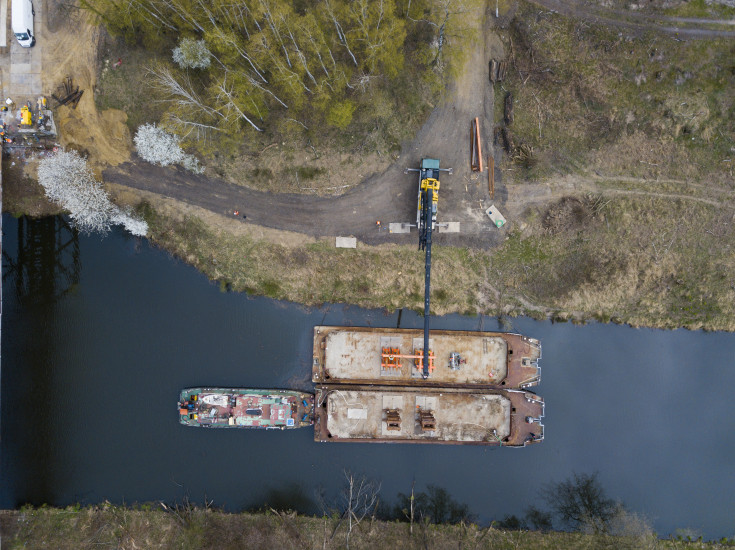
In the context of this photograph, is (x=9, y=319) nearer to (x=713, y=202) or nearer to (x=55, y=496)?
(x=55, y=496)

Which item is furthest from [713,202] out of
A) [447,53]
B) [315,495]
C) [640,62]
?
[315,495]

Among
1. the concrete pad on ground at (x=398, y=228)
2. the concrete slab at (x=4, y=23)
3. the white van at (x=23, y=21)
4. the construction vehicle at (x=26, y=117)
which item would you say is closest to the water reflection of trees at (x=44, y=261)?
the construction vehicle at (x=26, y=117)

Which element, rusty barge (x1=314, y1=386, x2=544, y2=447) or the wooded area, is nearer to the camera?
the wooded area

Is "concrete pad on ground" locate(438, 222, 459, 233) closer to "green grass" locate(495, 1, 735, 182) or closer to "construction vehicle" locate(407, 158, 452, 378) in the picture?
"construction vehicle" locate(407, 158, 452, 378)

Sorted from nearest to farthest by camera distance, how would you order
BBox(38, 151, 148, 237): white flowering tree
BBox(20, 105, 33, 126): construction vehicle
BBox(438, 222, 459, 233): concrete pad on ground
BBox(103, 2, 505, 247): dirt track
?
BBox(20, 105, 33, 126): construction vehicle < BBox(38, 151, 148, 237): white flowering tree < BBox(103, 2, 505, 247): dirt track < BBox(438, 222, 459, 233): concrete pad on ground

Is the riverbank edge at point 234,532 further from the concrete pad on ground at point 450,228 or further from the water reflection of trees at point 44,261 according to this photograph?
the concrete pad on ground at point 450,228

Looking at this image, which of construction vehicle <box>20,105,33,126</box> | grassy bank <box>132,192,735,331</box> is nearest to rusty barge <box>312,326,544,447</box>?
grassy bank <box>132,192,735,331</box>

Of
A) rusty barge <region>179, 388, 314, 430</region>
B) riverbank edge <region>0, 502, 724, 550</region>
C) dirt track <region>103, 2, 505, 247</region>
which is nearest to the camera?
riverbank edge <region>0, 502, 724, 550</region>
